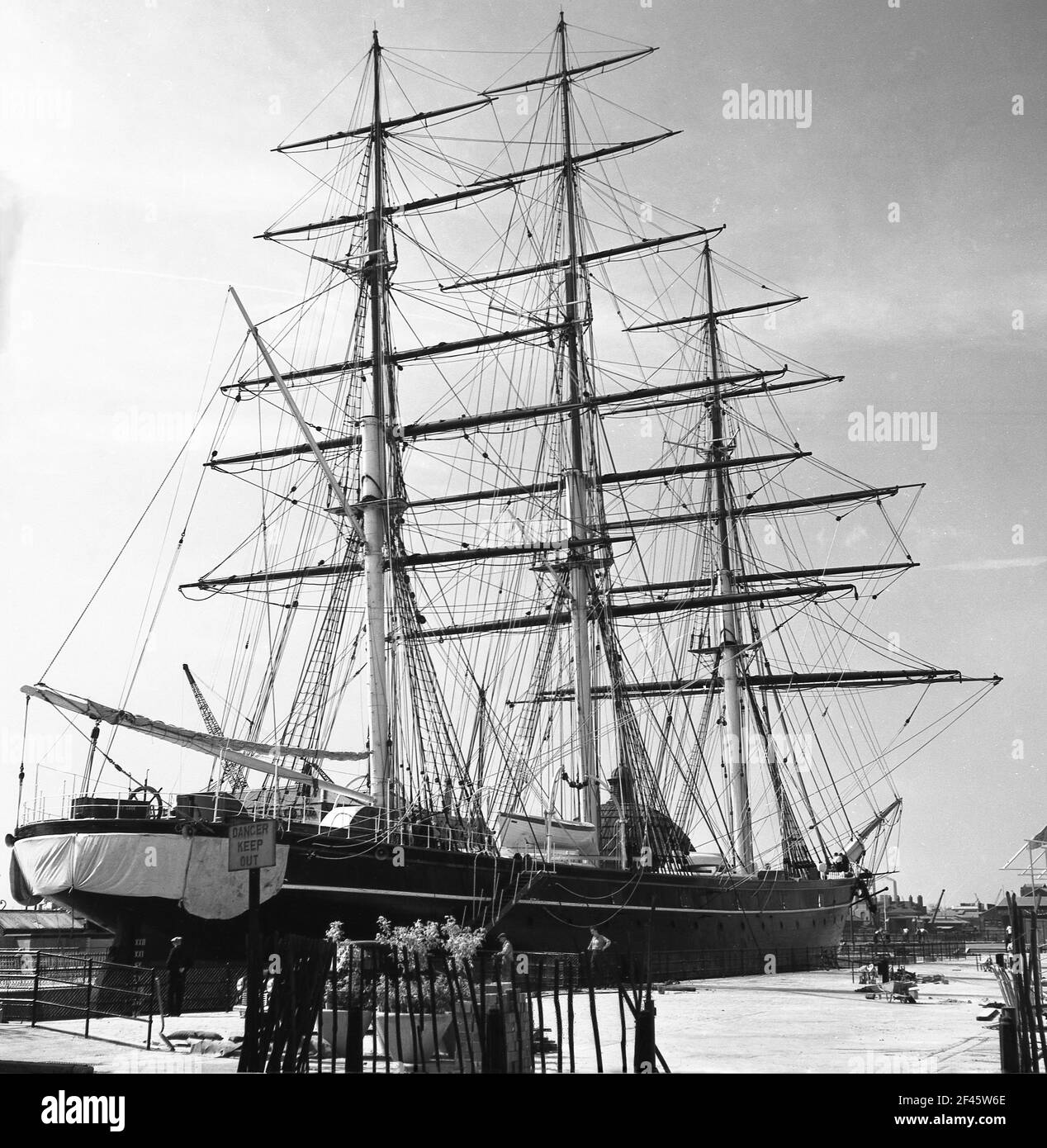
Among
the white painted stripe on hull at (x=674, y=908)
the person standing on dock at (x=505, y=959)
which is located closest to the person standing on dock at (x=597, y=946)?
the white painted stripe on hull at (x=674, y=908)

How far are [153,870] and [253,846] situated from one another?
1232 centimetres

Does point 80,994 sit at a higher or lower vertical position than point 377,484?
lower

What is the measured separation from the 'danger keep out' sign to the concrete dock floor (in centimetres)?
182

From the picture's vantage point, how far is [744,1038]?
1434 cm

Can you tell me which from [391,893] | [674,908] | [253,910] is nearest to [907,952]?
[674,908]

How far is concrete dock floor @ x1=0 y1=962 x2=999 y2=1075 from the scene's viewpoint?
1173cm

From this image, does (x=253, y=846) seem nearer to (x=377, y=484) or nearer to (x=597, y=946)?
(x=597, y=946)

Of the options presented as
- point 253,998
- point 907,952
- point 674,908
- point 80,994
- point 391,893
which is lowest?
point 907,952

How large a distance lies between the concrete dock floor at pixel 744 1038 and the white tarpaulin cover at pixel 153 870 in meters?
3.20

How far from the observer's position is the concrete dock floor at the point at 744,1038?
38.5 ft

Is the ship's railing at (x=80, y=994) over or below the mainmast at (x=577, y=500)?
below

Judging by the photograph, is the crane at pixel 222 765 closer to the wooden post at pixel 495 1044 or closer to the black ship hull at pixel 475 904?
the black ship hull at pixel 475 904
